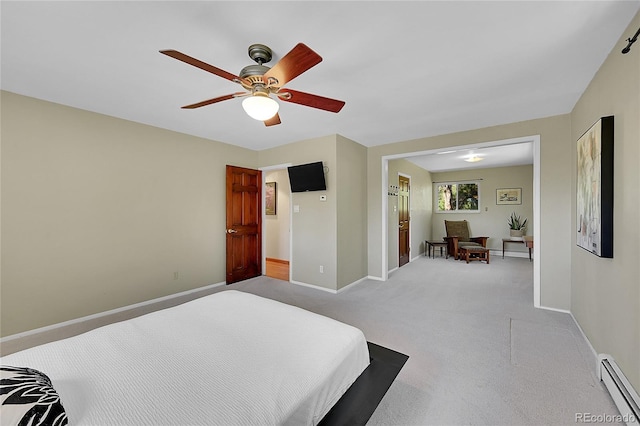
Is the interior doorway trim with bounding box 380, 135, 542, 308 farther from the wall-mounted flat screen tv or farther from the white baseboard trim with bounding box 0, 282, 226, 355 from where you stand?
the white baseboard trim with bounding box 0, 282, 226, 355

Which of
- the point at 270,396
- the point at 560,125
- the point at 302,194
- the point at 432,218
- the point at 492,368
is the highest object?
the point at 560,125

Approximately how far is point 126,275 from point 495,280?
594cm

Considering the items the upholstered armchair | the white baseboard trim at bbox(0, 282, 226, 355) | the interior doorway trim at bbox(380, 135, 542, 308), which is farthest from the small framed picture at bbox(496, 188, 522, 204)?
the white baseboard trim at bbox(0, 282, 226, 355)

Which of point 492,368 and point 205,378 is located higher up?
point 205,378

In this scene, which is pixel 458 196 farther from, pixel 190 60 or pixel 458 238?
pixel 190 60

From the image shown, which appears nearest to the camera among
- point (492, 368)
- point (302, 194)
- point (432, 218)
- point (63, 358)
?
point (63, 358)

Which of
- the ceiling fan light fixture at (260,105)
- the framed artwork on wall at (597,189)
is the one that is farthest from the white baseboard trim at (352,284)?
the ceiling fan light fixture at (260,105)

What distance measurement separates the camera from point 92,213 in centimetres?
309

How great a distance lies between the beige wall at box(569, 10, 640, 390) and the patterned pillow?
286 cm

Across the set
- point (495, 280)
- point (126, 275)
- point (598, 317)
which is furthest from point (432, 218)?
point (126, 275)

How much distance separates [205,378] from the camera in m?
1.11

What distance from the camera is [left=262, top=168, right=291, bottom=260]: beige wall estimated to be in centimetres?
628

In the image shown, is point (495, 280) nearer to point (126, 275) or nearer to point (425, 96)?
point (425, 96)

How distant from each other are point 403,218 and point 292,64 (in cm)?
517
